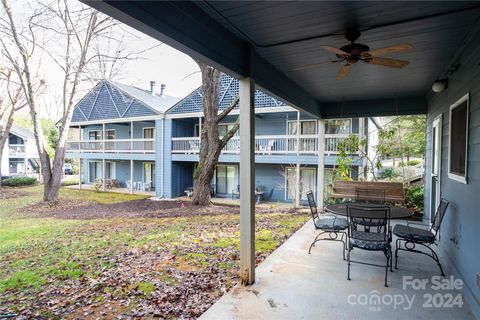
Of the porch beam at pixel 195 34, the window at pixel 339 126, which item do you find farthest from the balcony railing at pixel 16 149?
the porch beam at pixel 195 34

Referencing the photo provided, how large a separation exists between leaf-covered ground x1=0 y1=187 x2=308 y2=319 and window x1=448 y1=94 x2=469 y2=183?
10.1ft

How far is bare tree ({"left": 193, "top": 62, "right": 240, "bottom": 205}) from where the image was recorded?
9469 millimetres

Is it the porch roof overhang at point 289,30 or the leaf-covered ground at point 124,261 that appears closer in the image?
the porch roof overhang at point 289,30

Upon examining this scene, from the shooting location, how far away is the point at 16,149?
25.7 metres

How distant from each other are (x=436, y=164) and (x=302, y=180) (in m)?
7.49

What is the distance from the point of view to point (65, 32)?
10547mm

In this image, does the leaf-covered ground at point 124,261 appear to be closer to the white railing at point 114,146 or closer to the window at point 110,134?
the white railing at point 114,146

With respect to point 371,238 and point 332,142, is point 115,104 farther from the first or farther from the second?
point 371,238

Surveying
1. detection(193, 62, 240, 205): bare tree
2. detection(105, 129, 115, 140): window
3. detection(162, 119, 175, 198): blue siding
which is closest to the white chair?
detection(162, 119, 175, 198): blue siding

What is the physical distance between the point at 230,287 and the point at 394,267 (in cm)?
243

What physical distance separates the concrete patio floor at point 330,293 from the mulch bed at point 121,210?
5375 millimetres

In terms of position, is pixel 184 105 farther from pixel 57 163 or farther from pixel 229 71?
pixel 229 71

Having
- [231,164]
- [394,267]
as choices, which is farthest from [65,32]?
[394,267]

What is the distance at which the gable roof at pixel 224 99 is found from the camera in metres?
12.1
